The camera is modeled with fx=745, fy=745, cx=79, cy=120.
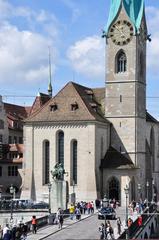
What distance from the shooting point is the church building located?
3351 inches

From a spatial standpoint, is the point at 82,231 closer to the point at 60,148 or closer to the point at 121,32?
the point at 60,148

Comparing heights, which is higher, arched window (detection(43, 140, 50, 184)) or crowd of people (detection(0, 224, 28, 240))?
arched window (detection(43, 140, 50, 184))

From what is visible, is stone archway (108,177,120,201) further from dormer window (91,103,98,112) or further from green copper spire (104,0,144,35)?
green copper spire (104,0,144,35)

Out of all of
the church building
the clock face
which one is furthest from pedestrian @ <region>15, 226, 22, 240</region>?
the clock face

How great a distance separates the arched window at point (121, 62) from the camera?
8998 centimetres

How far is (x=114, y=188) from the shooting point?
86.1 metres

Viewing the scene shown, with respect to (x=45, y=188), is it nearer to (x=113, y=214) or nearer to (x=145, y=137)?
(x=145, y=137)

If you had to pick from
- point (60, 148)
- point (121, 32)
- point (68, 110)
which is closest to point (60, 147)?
point (60, 148)

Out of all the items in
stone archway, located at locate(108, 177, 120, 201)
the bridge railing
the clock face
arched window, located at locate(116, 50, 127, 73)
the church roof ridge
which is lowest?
the bridge railing

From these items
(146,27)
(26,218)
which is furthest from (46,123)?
(26,218)

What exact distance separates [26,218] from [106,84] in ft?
103

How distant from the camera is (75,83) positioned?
9138 centimetres

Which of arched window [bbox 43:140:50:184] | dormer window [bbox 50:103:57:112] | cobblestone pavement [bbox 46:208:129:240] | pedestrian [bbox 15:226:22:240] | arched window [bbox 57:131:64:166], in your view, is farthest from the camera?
dormer window [bbox 50:103:57:112]

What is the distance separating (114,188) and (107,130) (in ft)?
23.5
